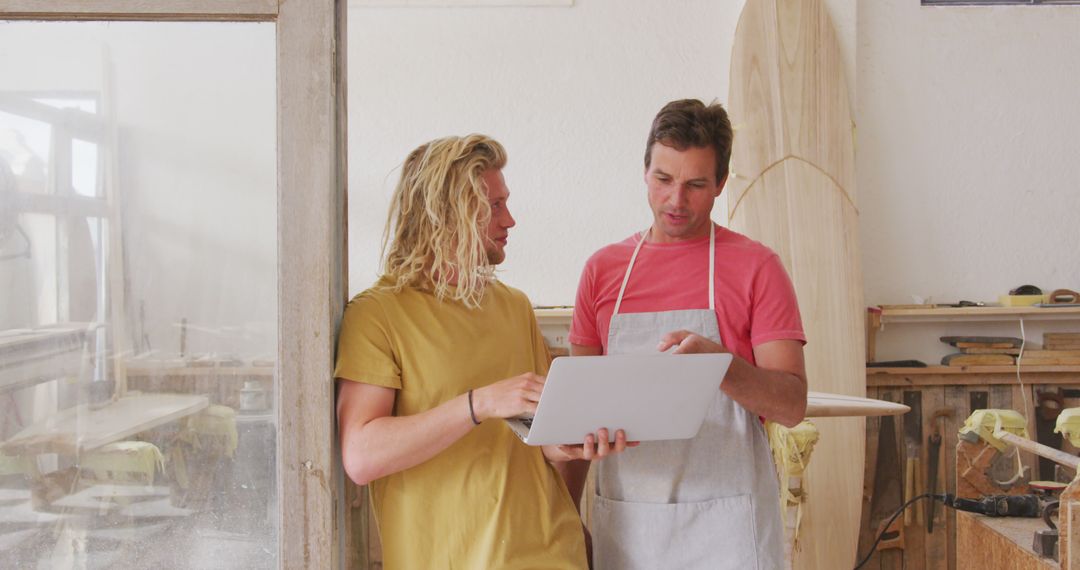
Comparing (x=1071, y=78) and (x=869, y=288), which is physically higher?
(x=1071, y=78)

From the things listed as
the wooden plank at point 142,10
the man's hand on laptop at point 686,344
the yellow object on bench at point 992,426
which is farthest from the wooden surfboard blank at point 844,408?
the wooden plank at point 142,10

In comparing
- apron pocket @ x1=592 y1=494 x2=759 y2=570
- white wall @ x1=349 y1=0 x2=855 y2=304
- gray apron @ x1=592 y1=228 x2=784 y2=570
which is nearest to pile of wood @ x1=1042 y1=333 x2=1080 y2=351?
white wall @ x1=349 y1=0 x2=855 y2=304

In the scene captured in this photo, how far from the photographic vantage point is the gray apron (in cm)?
175

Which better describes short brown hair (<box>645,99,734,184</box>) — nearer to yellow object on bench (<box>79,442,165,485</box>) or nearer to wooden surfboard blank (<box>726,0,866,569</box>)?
yellow object on bench (<box>79,442,165,485</box>)

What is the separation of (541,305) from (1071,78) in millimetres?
2622

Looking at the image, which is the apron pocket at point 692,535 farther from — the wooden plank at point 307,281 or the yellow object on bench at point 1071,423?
the yellow object on bench at point 1071,423

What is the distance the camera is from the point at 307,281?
58.3 inches

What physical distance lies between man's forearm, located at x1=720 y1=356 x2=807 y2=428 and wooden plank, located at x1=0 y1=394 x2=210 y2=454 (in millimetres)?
950

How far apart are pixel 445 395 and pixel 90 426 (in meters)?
0.56

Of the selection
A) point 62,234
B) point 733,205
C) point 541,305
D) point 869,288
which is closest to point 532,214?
point 541,305

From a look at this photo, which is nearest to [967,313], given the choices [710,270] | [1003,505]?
[1003,505]

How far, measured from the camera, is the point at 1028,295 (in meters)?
3.98

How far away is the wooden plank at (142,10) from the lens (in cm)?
143

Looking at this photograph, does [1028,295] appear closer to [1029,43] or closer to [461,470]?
[1029,43]
